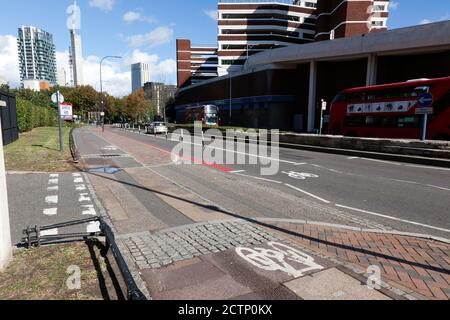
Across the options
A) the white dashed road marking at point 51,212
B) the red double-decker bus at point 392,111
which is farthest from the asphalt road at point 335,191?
the red double-decker bus at point 392,111

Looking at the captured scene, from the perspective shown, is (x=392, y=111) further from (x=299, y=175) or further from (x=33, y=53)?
(x=33, y=53)

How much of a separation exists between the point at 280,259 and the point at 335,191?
505 cm

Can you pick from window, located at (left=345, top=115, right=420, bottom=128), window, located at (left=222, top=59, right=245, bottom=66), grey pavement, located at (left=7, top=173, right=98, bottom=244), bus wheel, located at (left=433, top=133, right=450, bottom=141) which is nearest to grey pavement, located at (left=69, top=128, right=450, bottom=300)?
grey pavement, located at (left=7, top=173, right=98, bottom=244)

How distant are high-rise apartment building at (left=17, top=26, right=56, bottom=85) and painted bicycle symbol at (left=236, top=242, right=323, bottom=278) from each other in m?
167

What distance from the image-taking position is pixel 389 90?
65.2ft

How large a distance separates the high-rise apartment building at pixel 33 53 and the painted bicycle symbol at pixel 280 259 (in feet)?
549

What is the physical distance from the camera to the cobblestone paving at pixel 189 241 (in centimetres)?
434

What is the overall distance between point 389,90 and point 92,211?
20.1 m

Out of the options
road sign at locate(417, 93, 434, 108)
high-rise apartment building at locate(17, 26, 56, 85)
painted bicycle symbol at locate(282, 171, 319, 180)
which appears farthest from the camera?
high-rise apartment building at locate(17, 26, 56, 85)

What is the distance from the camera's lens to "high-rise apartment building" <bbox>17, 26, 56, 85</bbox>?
485 ft

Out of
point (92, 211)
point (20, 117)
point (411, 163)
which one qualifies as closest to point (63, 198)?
point (92, 211)

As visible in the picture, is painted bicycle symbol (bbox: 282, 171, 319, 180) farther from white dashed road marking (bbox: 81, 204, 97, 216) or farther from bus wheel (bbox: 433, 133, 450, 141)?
bus wheel (bbox: 433, 133, 450, 141)

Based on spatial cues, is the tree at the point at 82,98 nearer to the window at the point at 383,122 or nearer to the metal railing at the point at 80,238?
the window at the point at 383,122

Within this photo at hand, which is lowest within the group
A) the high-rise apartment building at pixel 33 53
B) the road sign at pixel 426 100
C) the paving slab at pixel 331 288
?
the paving slab at pixel 331 288
